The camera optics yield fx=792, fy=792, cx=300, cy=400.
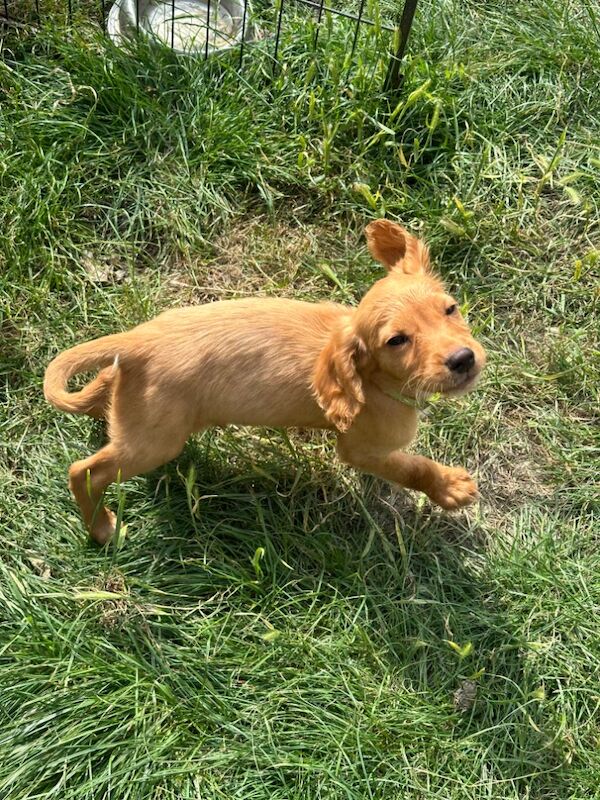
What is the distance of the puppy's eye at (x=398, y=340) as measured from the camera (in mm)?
2822

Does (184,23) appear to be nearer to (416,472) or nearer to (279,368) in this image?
(279,368)

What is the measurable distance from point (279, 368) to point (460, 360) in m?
0.72

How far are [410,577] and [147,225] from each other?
89.6 inches

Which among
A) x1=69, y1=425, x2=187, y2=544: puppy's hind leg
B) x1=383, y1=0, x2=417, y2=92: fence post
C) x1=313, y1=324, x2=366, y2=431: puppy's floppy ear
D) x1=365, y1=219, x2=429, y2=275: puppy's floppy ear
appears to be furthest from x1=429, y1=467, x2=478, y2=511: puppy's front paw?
x1=383, y1=0, x2=417, y2=92: fence post

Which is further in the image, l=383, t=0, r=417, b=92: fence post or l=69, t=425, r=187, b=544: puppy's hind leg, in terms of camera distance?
l=383, t=0, r=417, b=92: fence post

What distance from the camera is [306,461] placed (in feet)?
12.1

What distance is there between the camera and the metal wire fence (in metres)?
4.42

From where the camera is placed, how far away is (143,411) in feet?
9.91

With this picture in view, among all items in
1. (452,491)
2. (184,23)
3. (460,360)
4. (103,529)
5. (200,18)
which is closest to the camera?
(460,360)

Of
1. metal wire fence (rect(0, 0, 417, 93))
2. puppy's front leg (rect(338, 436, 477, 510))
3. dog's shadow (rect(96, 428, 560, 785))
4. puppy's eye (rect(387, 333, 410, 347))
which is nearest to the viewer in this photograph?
puppy's eye (rect(387, 333, 410, 347))

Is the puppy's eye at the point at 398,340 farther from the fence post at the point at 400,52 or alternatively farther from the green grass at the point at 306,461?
the fence post at the point at 400,52

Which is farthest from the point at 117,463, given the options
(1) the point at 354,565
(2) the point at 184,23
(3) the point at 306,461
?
(2) the point at 184,23

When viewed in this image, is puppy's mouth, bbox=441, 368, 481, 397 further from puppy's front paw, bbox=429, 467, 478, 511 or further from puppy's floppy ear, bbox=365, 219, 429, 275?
puppy's front paw, bbox=429, 467, 478, 511

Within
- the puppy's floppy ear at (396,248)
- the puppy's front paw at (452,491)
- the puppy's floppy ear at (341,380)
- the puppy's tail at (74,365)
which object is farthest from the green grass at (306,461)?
the puppy's floppy ear at (396,248)
